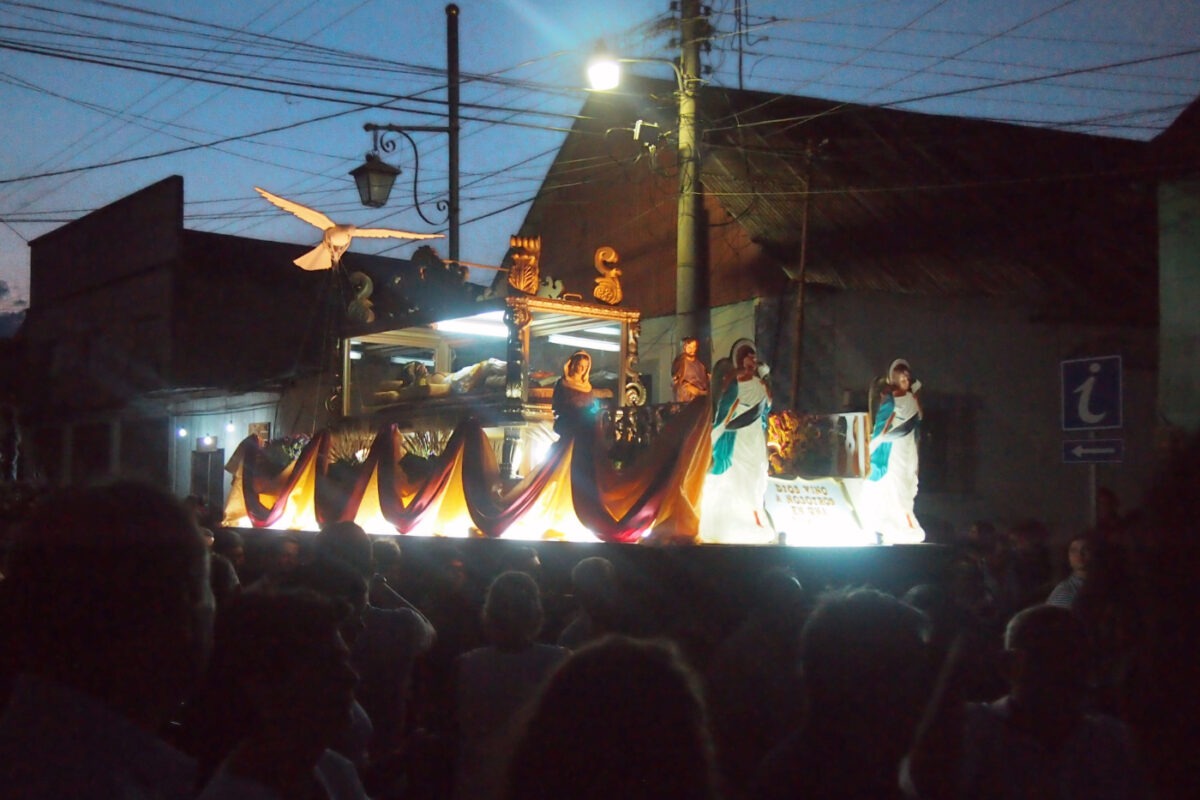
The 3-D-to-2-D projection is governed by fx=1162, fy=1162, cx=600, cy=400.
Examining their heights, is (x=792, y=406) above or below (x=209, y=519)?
above

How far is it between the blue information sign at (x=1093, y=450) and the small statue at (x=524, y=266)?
5963mm

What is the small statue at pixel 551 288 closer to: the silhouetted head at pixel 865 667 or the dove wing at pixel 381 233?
the dove wing at pixel 381 233

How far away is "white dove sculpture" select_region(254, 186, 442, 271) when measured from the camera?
563 inches

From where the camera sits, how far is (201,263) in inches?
1054

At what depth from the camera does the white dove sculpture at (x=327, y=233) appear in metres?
14.3

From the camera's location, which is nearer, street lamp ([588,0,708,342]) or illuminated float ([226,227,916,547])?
illuminated float ([226,227,916,547])

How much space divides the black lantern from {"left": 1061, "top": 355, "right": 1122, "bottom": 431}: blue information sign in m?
8.90

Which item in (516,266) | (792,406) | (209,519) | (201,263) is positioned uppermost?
(201,263)

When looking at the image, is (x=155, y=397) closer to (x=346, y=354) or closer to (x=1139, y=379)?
(x=346, y=354)

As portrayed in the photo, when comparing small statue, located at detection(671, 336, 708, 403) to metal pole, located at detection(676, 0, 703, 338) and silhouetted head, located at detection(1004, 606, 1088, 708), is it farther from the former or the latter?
silhouetted head, located at detection(1004, 606, 1088, 708)

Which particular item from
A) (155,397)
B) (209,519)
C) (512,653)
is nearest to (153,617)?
(512,653)

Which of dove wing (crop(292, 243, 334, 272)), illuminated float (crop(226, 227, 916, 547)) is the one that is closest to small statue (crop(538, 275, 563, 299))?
illuminated float (crop(226, 227, 916, 547))

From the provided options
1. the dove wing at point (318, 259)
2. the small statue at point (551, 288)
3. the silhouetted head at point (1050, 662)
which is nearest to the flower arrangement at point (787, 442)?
the small statue at point (551, 288)

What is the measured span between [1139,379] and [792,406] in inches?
293
